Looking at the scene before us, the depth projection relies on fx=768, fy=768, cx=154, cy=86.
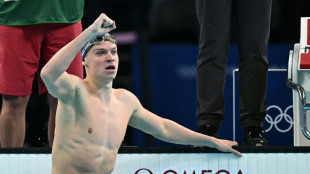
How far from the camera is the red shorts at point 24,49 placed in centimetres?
437

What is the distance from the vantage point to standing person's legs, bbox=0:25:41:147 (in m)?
4.35

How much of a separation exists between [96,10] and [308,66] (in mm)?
2106

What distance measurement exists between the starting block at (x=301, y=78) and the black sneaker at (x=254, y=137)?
0.76 feet

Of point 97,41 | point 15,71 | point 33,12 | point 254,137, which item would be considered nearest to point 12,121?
point 15,71

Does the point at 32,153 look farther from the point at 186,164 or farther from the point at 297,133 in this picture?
the point at 297,133

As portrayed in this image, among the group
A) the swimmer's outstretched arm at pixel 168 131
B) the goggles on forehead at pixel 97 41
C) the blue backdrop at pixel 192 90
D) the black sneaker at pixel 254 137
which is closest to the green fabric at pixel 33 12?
the goggles on forehead at pixel 97 41

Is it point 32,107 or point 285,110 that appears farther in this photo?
point 32,107

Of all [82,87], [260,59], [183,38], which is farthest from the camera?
[183,38]

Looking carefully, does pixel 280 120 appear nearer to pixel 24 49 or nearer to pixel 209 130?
pixel 209 130

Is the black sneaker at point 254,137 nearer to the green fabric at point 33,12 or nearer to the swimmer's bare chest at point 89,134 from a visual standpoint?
the swimmer's bare chest at point 89,134

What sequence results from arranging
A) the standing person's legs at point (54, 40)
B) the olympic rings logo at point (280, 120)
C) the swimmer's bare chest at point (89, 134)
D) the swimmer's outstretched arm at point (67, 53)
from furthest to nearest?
the olympic rings logo at point (280, 120) → the standing person's legs at point (54, 40) → the swimmer's bare chest at point (89, 134) → the swimmer's outstretched arm at point (67, 53)

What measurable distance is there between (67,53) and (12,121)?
107 cm

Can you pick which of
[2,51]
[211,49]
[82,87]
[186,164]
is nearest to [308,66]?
[211,49]

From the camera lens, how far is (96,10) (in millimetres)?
5934
